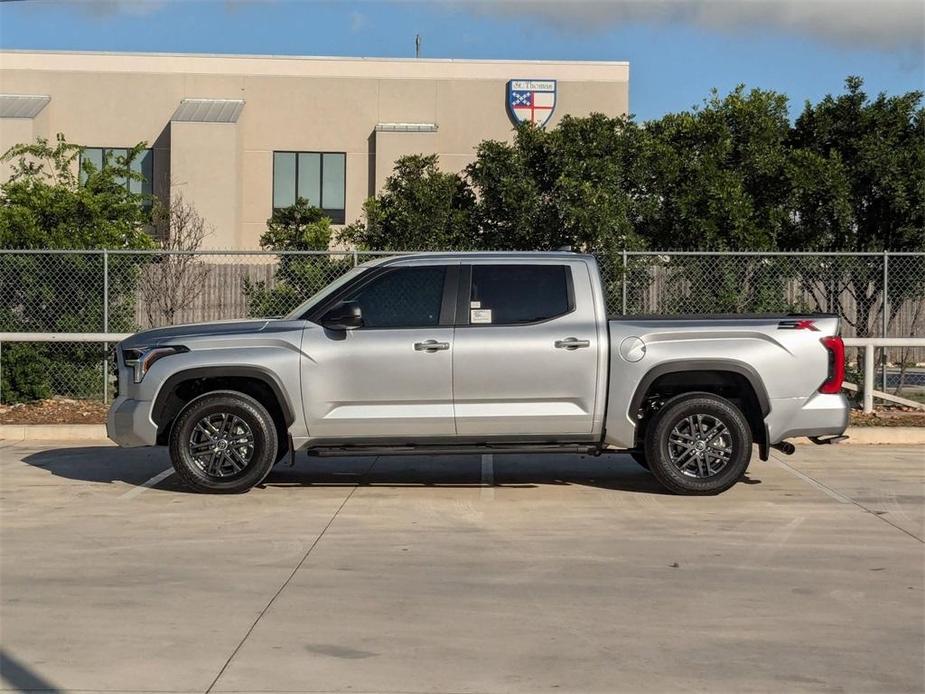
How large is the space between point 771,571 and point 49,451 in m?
8.30

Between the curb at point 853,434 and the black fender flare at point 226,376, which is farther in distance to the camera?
the curb at point 853,434

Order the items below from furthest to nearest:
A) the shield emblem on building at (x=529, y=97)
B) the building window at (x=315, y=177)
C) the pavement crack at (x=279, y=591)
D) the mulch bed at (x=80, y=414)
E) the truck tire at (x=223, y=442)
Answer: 1. the building window at (x=315, y=177)
2. the shield emblem on building at (x=529, y=97)
3. the mulch bed at (x=80, y=414)
4. the truck tire at (x=223, y=442)
5. the pavement crack at (x=279, y=591)

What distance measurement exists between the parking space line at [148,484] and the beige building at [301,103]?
1207 inches

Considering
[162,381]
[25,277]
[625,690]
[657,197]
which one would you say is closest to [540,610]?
[625,690]

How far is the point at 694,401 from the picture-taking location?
9.98m

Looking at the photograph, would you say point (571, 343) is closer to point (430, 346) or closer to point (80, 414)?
point (430, 346)

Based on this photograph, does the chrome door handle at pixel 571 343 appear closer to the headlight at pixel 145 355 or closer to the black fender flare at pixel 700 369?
the black fender flare at pixel 700 369

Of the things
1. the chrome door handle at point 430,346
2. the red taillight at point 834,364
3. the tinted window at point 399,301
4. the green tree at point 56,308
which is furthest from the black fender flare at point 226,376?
the green tree at point 56,308

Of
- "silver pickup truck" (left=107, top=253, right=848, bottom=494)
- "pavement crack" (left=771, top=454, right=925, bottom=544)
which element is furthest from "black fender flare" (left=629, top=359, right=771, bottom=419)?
"pavement crack" (left=771, top=454, right=925, bottom=544)

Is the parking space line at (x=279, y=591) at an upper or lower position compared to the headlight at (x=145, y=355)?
lower

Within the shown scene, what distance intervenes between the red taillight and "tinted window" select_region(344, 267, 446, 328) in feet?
10.4

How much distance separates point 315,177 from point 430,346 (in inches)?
1311

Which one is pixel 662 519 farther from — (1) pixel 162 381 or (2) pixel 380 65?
(2) pixel 380 65

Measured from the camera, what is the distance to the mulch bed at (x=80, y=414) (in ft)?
47.6
